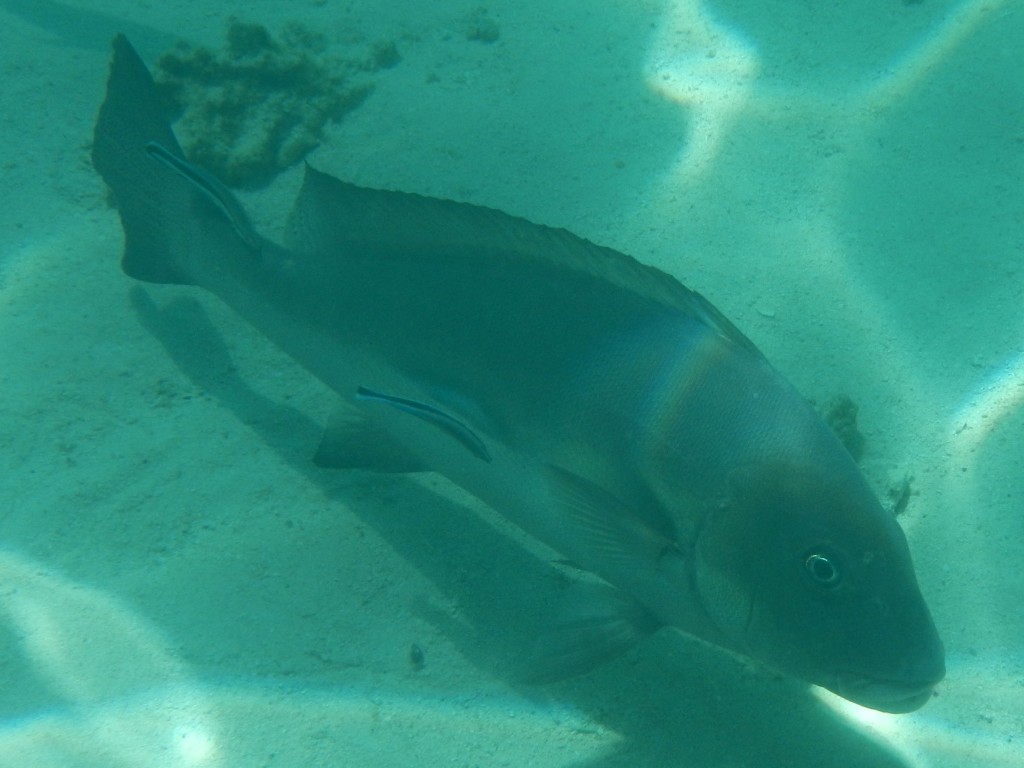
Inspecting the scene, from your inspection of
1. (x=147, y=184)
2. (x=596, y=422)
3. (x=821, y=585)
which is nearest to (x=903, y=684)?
(x=821, y=585)

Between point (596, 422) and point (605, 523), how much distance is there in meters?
0.30

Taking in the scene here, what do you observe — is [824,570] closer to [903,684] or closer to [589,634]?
[903,684]

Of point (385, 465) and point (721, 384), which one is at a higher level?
point (721, 384)

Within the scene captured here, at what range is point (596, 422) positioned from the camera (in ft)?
7.25

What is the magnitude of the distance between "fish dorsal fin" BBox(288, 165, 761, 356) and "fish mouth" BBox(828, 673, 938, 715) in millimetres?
962

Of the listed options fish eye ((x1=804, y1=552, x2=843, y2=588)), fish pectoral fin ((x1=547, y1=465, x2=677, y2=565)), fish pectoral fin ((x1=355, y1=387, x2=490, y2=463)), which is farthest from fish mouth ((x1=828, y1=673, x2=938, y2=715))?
fish pectoral fin ((x1=355, y1=387, x2=490, y2=463))

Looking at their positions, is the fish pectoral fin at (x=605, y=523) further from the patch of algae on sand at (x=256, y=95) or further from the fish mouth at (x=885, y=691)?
the patch of algae on sand at (x=256, y=95)

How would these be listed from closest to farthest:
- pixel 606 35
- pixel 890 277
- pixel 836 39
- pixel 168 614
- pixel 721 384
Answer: pixel 721 384 < pixel 168 614 < pixel 890 277 < pixel 836 39 < pixel 606 35

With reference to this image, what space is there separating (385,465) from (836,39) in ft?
12.7

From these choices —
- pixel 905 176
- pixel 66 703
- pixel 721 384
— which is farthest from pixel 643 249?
pixel 66 703

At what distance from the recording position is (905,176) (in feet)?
12.6

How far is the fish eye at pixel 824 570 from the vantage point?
1896 mm

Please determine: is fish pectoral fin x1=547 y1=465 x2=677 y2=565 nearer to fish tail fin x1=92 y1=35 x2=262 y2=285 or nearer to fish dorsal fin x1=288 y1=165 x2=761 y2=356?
fish dorsal fin x1=288 y1=165 x2=761 y2=356

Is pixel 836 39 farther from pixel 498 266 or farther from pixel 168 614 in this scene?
pixel 168 614
